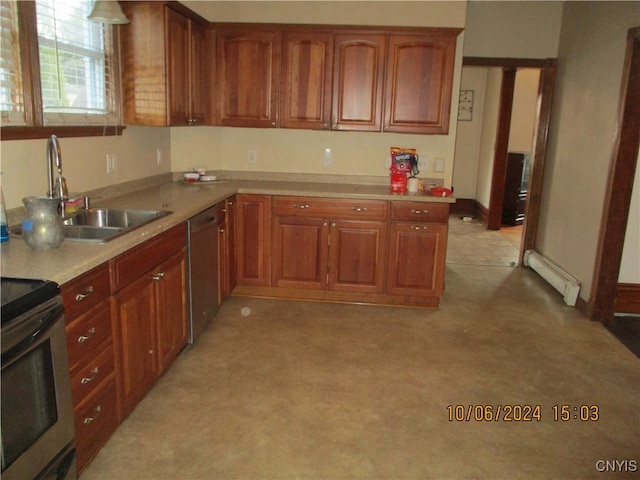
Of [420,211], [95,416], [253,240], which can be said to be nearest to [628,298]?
[420,211]

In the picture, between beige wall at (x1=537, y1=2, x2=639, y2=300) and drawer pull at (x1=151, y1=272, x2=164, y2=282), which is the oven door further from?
beige wall at (x1=537, y1=2, x2=639, y2=300)

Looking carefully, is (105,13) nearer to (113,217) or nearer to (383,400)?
(113,217)

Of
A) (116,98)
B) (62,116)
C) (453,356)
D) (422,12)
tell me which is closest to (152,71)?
(116,98)

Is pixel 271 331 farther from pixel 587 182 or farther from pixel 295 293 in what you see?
pixel 587 182

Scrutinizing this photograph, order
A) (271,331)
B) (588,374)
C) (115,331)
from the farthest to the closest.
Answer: (271,331) → (588,374) → (115,331)

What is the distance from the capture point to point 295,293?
4.16 metres

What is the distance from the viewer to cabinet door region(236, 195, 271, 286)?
157 inches

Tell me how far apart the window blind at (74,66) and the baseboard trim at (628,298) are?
3950 mm

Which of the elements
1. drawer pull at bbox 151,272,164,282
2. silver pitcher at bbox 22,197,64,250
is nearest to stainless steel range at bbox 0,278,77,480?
silver pitcher at bbox 22,197,64,250

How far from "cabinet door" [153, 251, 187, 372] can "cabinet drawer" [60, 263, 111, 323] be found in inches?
18.5

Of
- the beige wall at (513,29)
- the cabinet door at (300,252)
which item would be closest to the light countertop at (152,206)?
the cabinet door at (300,252)

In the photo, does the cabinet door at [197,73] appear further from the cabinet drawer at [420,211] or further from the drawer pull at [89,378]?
the drawer pull at [89,378]

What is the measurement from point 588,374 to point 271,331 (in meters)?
2.02

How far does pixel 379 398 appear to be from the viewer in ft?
8.91
